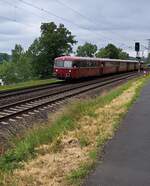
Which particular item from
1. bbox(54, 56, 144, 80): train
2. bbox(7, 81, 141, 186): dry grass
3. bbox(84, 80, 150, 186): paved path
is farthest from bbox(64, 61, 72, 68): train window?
bbox(84, 80, 150, 186): paved path

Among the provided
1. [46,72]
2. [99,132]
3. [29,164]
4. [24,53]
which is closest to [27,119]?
[99,132]

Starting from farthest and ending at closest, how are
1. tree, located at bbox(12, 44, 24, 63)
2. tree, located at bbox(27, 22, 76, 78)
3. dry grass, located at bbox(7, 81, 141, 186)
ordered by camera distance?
tree, located at bbox(12, 44, 24, 63) < tree, located at bbox(27, 22, 76, 78) < dry grass, located at bbox(7, 81, 141, 186)

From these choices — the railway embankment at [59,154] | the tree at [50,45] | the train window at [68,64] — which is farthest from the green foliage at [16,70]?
the railway embankment at [59,154]

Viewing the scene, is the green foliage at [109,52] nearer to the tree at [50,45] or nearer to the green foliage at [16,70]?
the green foliage at [16,70]

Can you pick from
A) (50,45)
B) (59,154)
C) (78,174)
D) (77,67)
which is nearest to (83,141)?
(59,154)

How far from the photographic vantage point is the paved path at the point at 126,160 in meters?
7.33

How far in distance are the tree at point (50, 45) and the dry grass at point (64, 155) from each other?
7649 centimetres

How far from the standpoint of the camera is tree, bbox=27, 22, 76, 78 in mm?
90250

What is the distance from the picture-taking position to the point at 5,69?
143500 millimetres

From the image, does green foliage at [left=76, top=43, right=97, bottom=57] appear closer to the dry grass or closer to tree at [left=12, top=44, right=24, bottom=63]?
tree at [left=12, top=44, right=24, bottom=63]

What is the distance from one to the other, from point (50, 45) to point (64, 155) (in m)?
81.2

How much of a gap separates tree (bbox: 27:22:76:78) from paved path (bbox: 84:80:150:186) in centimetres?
7766

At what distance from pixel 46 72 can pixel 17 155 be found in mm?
83086

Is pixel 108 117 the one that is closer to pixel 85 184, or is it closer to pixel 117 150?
pixel 117 150
